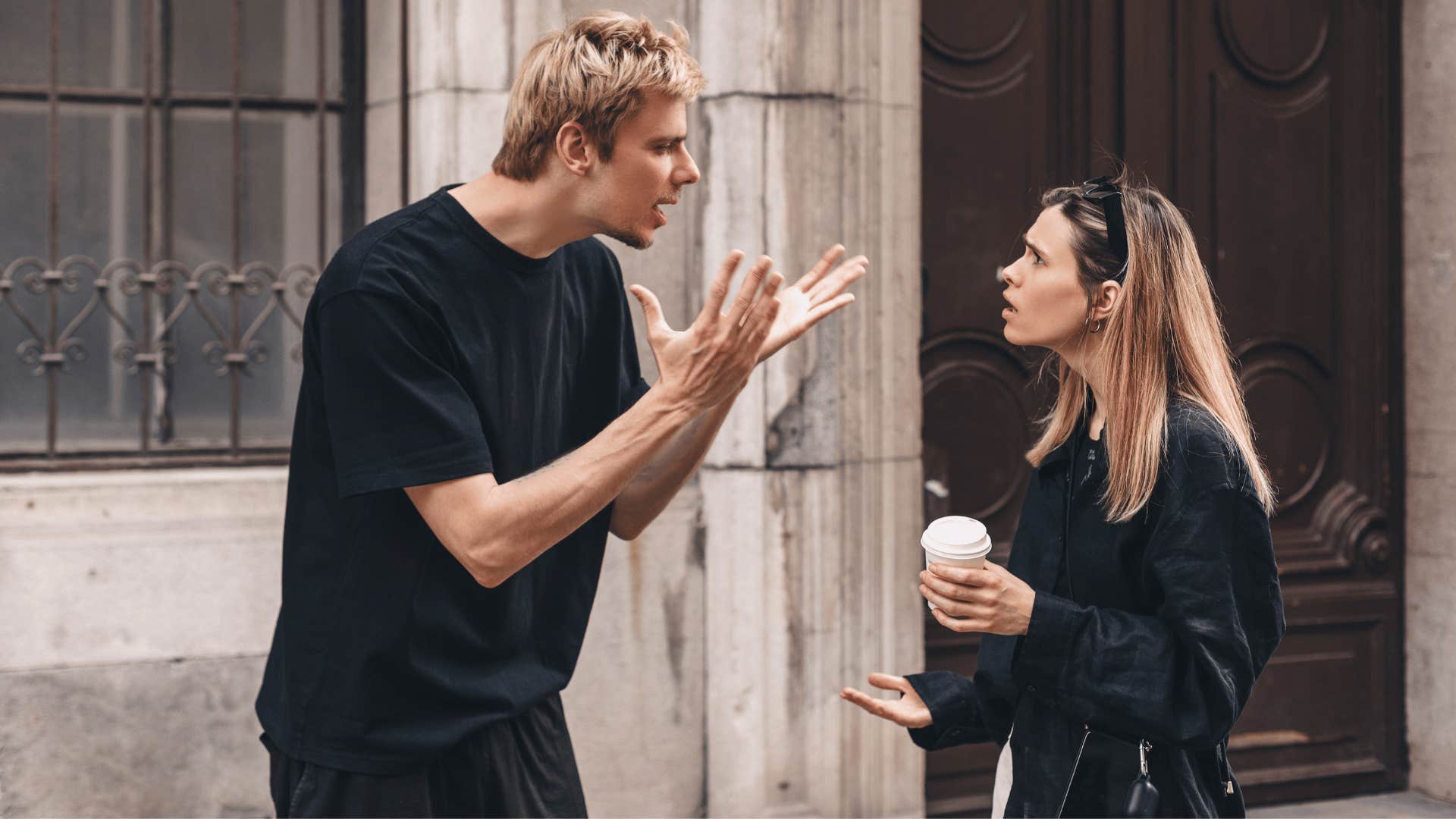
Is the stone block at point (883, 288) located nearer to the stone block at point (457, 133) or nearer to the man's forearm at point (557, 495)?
the stone block at point (457, 133)

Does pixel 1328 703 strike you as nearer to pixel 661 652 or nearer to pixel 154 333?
pixel 661 652

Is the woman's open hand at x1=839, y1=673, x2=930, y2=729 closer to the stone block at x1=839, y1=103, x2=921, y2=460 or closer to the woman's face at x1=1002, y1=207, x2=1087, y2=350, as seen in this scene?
the woman's face at x1=1002, y1=207, x2=1087, y2=350

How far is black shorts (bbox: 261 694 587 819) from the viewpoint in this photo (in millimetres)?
2248

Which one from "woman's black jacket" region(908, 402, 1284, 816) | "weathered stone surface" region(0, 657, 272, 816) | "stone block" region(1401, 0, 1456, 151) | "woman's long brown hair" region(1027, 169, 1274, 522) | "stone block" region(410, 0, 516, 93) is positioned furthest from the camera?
"stone block" region(1401, 0, 1456, 151)

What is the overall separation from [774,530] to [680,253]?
919 mm

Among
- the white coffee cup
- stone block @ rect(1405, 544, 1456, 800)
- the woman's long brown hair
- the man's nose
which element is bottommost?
stone block @ rect(1405, 544, 1456, 800)

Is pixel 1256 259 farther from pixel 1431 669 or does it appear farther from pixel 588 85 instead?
pixel 588 85

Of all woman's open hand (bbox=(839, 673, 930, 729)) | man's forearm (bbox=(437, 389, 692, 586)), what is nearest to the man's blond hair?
man's forearm (bbox=(437, 389, 692, 586))

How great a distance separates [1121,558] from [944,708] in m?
0.44

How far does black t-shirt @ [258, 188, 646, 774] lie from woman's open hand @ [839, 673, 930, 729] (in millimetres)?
540

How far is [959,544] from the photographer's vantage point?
2.17 metres

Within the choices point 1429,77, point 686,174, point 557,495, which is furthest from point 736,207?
point 1429,77

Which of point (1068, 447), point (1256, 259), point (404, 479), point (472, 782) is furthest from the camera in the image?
point (1256, 259)

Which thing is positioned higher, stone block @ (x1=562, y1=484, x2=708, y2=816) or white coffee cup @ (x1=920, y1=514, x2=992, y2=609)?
white coffee cup @ (x1=920, y1=514, x2=992, y2=609)
